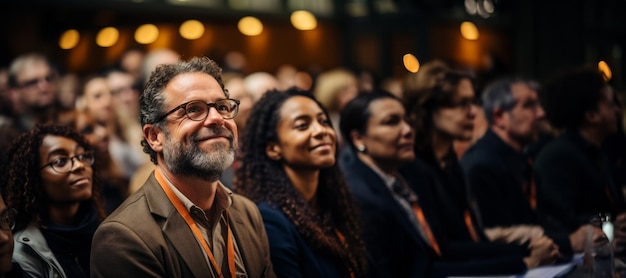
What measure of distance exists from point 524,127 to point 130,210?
2970mm

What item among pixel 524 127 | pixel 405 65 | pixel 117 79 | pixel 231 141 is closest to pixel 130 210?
pixel 231 141

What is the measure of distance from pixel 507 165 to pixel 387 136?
0.97m

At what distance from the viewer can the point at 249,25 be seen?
1145 cm

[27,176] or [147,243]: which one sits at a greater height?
[27,176]

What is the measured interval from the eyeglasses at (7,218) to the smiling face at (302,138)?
1.20m

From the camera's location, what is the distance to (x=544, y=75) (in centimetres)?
764

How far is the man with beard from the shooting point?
2.59 metres

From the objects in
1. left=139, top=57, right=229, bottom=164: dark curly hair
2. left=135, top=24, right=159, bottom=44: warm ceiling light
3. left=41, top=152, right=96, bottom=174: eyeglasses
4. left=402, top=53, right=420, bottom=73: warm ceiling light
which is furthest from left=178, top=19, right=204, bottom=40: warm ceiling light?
left=139, top=57, right=229, bottom=164: dark curly hair

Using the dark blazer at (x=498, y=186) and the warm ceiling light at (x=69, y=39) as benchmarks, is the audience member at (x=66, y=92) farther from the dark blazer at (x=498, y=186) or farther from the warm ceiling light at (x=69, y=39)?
the dark blazer at (x=498, y=186)

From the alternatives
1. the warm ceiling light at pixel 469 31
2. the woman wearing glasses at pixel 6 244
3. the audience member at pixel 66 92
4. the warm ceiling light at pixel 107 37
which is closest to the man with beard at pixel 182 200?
the woman wearing glasses at pixel 6 244

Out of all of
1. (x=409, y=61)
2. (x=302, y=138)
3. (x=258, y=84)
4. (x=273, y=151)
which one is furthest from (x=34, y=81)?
(x=409, y=61)

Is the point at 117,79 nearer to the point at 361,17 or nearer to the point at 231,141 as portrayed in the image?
the point at 231,141

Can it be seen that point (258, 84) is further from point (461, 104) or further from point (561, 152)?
point (561, 152)

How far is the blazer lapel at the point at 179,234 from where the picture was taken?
2.65 metres
